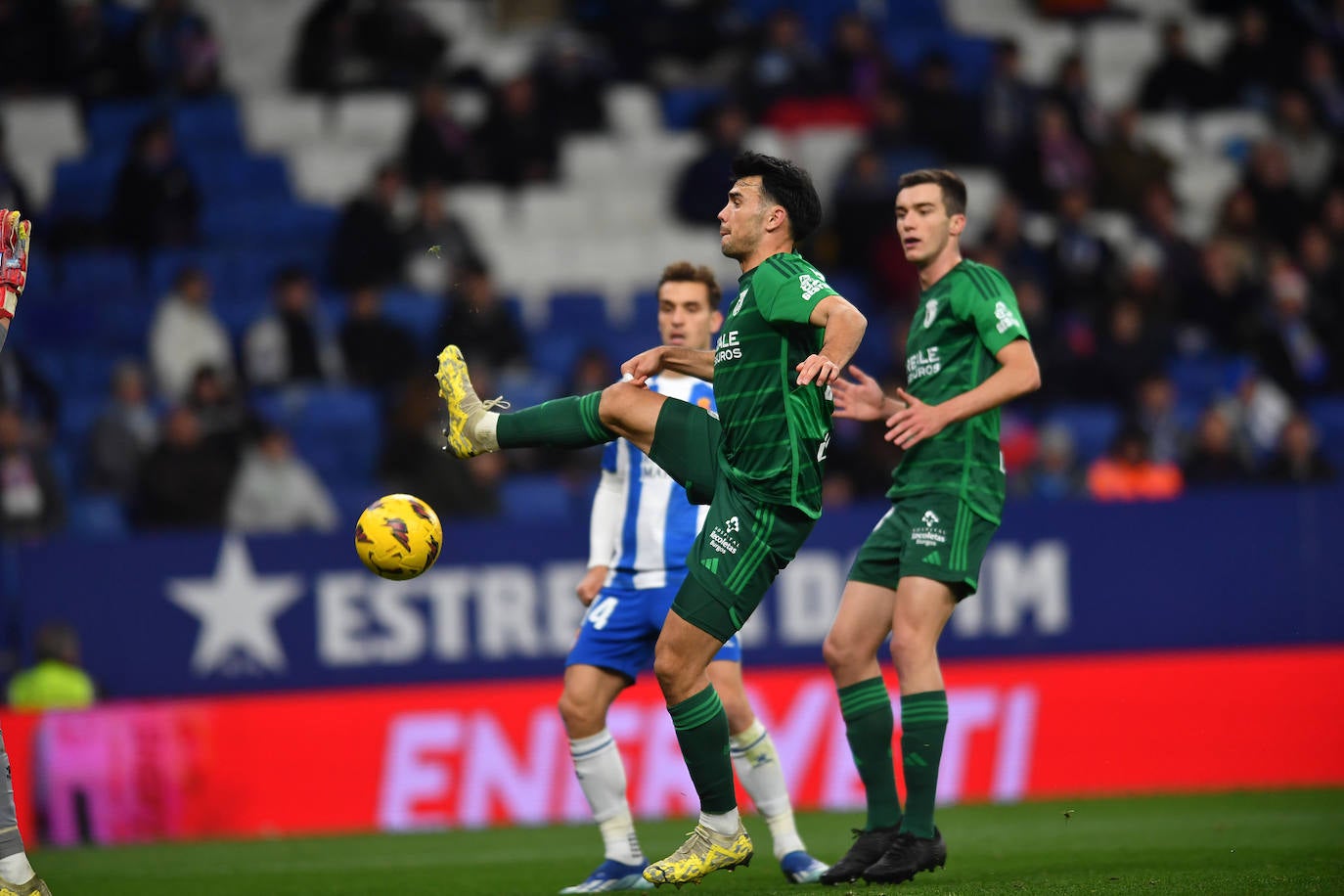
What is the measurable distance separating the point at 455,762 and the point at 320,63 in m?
8.54

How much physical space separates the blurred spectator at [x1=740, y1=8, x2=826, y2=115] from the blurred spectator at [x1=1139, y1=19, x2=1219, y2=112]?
360 centimetres

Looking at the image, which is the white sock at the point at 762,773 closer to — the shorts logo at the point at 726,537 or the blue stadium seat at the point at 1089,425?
the shorts logo at the point at 726,537

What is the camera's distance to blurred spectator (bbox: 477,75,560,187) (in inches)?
645

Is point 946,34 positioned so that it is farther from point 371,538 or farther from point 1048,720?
point 371,538

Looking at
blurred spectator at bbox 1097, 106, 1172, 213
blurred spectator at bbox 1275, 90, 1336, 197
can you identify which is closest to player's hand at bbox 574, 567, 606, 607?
blurred spectator at bbox 1097, 106, 1172, 213

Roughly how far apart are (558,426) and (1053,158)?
10766 mm

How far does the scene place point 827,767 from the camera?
11.2 meters

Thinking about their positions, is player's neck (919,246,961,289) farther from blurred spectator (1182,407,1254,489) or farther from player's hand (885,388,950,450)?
blurred spectator (1182,407,1254,489)

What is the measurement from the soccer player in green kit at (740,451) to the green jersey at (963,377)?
72cm

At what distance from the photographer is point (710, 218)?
16.4 metres

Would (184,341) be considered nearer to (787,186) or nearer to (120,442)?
(120,442)

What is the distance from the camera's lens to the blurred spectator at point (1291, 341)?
1504cm

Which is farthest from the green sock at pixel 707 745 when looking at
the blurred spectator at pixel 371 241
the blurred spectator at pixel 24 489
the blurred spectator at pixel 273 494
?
the blurred spectator at pixel 371 241

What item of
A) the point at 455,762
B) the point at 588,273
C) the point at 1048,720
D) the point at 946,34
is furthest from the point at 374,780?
the point at 946,34
